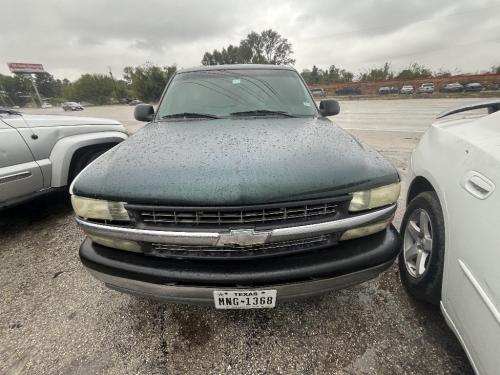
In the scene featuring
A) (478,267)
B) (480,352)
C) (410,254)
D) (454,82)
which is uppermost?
(478,267)

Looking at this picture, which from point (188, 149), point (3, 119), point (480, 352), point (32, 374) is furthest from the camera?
point (3, 119)

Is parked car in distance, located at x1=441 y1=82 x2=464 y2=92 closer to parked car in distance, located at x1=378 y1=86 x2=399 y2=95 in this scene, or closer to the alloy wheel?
→ parked car in distance, located at x1=378 y1=86 x2=399 y2=95

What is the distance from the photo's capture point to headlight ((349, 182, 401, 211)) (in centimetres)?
137

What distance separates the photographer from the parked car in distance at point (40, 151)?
8.57 feet

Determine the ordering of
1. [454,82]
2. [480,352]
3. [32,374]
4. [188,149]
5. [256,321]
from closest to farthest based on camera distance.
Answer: [480,352], [32,374], [188,149], [256,321], [454,82]

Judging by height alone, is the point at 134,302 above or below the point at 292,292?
below

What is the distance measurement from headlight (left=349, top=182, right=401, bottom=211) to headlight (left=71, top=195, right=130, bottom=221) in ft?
3.92

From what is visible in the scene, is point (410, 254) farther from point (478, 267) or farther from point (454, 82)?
point (454, 82)

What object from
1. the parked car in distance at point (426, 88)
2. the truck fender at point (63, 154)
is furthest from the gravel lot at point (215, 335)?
the parked car in distance at point (426, 88)

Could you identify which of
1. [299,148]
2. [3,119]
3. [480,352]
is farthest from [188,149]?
[3,119]

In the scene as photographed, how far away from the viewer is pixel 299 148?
1578 millimetres

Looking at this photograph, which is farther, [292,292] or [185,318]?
[185,318]

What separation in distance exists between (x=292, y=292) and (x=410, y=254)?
112 centimetres

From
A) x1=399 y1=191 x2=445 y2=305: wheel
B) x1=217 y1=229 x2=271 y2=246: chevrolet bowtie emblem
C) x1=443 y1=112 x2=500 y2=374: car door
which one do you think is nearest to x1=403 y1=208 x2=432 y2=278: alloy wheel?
x1=399 y1=191 x2=445 y2=305: wheel
